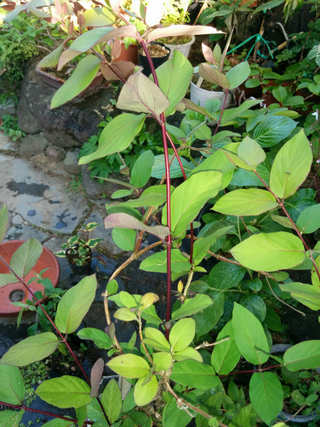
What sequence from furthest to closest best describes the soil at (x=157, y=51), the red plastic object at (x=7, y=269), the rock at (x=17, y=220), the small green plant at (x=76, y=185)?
the small green plant at (x=76, y=185) → the soil at (x=157, y=51) → the rock at (x=17, y=220) → the red plastic object at (x=7, y=269)

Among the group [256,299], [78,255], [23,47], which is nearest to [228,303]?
[256,299]

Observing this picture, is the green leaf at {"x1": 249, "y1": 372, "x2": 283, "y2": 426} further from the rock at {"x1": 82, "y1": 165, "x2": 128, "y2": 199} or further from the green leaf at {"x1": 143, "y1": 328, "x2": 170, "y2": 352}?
the rock at {"x1": 82, "y1": 165, "x2": 128, "y2": 199}

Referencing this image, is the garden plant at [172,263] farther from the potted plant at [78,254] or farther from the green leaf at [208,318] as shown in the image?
the potted plant at [78,254]

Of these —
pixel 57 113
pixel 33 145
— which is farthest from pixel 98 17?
pixel 33 145

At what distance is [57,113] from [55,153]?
406 millimetres

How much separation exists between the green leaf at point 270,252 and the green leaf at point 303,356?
0.17 meters

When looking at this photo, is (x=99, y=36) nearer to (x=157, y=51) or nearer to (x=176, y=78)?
(x=176, y=78)

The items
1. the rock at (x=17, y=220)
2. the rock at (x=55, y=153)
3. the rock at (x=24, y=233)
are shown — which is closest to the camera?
the rock at (x=24, y=233)

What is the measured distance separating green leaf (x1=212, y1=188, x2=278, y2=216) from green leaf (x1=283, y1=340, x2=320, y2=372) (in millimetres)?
263

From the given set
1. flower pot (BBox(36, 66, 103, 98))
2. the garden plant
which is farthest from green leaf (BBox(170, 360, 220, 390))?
flower pot (BBox(36, 66, 103, 98))

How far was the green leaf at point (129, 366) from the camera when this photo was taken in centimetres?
53

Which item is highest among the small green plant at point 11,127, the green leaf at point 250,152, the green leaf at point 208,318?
the green leaf at point 250,152

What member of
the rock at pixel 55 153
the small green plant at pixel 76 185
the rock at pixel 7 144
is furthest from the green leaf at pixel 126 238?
the rock at pixel 7 144

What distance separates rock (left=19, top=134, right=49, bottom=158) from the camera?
11.3 feet
